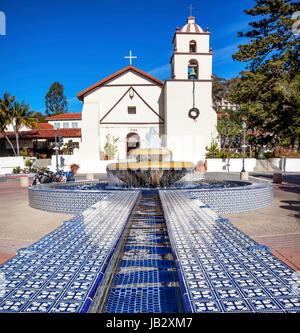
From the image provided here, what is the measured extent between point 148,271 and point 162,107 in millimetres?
21673

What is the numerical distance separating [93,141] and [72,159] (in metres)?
2.83

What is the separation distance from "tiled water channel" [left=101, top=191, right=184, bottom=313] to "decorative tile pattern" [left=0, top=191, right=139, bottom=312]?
0.15 meters

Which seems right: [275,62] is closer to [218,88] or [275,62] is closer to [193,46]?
[193,46]

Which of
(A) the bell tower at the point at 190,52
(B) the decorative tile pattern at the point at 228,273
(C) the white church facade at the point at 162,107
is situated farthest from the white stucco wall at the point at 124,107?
(B) the decorative tile pattern at the point at 228,273

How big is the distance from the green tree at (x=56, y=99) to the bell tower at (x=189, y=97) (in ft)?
127

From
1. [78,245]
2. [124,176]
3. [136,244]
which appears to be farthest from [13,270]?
[124,176]

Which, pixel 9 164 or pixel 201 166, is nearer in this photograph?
pixel 201 166

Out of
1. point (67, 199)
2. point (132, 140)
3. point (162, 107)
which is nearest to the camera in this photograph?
point (67, 199)

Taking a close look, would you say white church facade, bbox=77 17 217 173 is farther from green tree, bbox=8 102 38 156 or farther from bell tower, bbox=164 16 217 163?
green tree, bbox=8 102 38 156

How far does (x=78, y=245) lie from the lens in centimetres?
218

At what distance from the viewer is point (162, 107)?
22.7 meters

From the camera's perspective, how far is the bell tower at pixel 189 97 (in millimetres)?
19812

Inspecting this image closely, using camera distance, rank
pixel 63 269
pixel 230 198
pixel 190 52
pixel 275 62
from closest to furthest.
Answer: pixel 63 269 < pixel 230 198 < pixel 275 62 < pixel 190 52

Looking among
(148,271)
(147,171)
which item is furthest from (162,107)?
(148,271)
